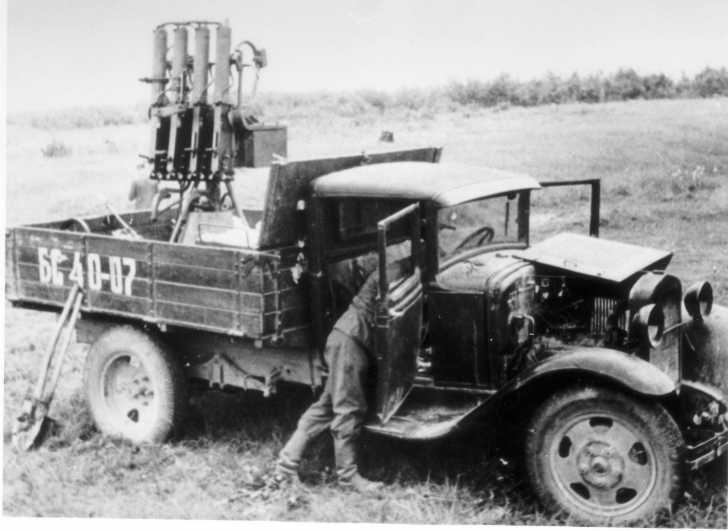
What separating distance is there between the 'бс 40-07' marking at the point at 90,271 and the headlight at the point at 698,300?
108 inches

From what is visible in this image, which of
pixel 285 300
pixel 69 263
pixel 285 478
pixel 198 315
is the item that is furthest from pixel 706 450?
pixel 69 263

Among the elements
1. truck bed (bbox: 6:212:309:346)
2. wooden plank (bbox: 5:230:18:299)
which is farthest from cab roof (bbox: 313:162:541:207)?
wooden plank (bbox: 5:230:18:299)

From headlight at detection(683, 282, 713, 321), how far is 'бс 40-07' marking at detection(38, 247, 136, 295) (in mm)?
2737

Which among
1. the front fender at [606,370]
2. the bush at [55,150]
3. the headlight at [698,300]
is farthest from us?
the bush at [55,150]

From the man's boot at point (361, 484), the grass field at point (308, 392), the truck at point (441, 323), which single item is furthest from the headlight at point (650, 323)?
the man's boot at point (361, 484)

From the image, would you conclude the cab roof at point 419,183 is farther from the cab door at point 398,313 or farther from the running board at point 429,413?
the running board at point 429,413

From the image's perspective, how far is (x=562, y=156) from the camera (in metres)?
7.39

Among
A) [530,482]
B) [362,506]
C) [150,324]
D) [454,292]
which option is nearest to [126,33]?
[150,324]

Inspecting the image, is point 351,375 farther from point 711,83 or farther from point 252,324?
point 711,83

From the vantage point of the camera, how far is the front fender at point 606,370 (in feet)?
11.7

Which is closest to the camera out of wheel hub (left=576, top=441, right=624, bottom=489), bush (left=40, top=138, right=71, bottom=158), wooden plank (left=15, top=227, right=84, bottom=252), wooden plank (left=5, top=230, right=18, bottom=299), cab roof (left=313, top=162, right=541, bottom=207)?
wheel hub (left=576, top=441, right=624, bottom=489)

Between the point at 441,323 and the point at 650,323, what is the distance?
91 cm

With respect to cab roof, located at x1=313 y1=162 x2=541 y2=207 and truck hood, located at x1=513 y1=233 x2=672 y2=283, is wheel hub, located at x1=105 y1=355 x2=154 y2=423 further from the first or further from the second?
truck hood, located at x1=513 y1=233 x2=672 y2=283

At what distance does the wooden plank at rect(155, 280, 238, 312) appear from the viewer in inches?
172
